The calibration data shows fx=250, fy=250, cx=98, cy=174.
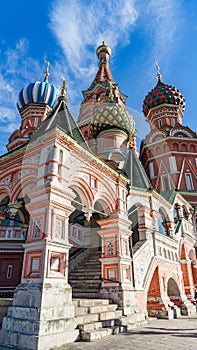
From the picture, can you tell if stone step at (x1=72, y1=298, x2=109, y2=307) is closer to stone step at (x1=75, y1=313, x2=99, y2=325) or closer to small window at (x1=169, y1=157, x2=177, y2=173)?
stone step at (x1=75, y1=313, x2=99, y2=325)

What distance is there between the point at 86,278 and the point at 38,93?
15.8 metres

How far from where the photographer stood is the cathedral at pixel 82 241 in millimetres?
4871

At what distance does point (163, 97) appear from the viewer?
26172 millimetres

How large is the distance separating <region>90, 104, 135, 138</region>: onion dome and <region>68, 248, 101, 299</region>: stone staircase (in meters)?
8.22

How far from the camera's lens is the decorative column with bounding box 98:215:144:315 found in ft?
22.9

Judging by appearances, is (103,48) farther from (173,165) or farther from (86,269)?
(86,269)

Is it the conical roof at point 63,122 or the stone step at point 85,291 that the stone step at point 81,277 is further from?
the conical roof at point 63,122

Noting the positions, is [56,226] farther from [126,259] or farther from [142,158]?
[142,158]

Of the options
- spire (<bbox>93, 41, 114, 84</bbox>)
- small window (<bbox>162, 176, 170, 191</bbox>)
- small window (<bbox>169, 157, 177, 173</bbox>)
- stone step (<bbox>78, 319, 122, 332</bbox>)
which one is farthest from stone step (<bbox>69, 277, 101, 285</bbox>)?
spire (<bbox>93, 41, 114, 84</bbox>)

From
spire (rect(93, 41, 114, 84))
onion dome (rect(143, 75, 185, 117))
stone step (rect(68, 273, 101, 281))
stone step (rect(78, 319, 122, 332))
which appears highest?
spire (rect(93, 41, 114, 84))

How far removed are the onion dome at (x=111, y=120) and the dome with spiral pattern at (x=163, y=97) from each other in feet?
38.4

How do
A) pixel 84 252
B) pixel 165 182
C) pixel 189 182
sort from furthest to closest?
pixel 165 182, pixel 189 182, pixel 84 252

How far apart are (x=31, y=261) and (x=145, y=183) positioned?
7062 mm

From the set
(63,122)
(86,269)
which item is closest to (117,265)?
(86,269)
